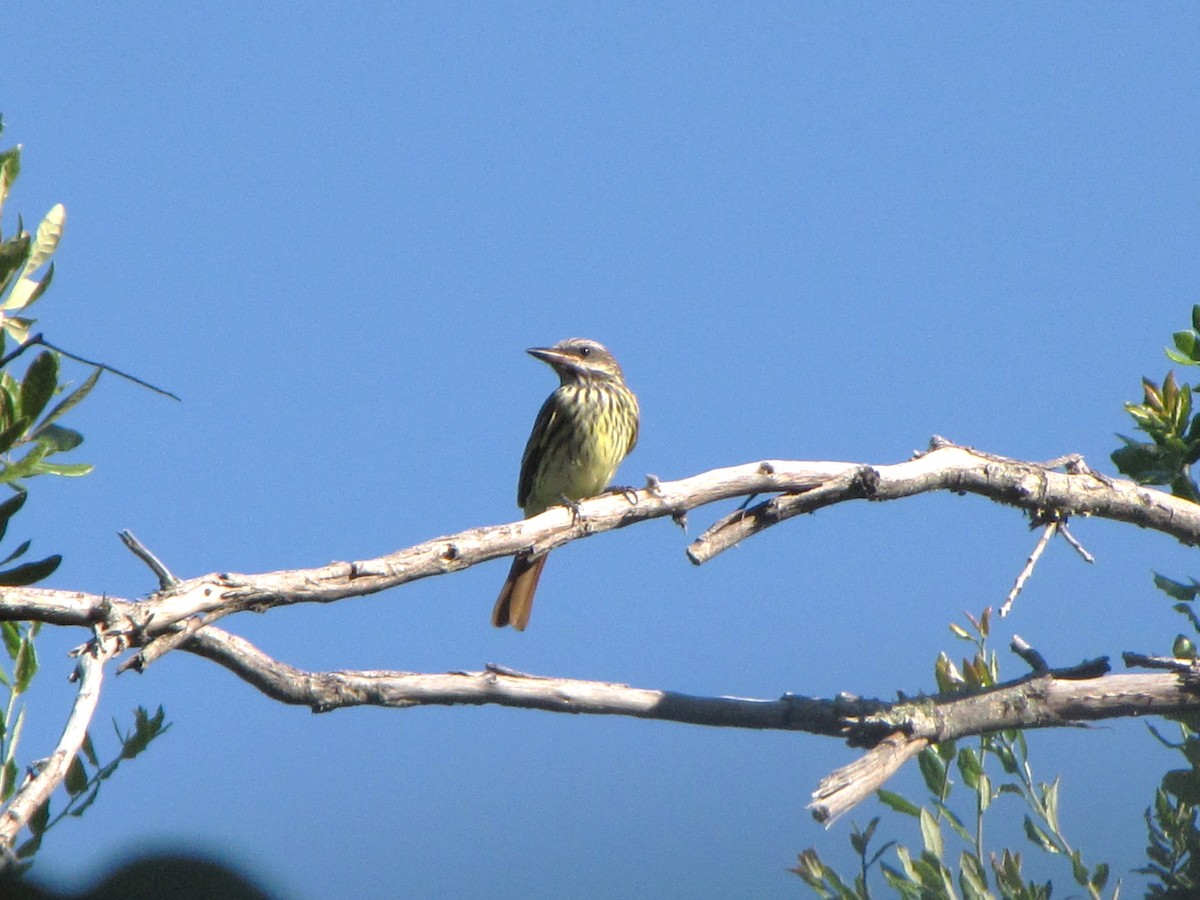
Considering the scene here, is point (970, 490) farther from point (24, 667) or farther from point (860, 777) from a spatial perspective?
point (24, 667)

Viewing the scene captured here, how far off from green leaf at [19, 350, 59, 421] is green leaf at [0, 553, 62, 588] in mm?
351

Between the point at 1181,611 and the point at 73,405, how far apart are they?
12.4ft

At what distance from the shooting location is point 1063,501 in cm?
477

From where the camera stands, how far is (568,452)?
8023mm

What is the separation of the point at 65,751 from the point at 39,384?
106cm

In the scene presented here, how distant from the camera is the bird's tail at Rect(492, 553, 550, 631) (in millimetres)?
7828

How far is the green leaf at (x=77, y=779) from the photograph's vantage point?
12.7 feet

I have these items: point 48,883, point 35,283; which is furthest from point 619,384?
point 48,883

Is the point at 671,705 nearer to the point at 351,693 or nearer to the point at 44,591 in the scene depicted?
the point at 351,693

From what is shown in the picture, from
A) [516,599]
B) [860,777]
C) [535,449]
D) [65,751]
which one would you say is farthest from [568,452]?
[65,751]

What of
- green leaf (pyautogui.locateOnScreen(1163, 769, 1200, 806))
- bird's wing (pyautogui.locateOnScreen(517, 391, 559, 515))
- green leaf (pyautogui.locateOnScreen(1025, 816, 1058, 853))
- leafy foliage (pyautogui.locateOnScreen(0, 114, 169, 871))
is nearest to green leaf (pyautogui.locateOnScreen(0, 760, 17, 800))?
leafy foliage (pyautogui.locateOnScreen(0, 114, 169, 871))

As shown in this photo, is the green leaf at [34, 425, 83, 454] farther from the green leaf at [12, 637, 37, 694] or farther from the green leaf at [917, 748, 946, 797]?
the green leaf at [917, 748, 946, 797]

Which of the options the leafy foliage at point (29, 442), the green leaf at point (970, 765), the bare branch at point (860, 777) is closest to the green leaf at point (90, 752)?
the leafy foliage at point (29, 442)

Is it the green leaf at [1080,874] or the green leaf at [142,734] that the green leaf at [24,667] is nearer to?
the green leaf at [142,734]
